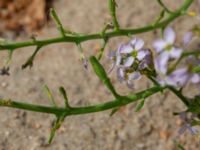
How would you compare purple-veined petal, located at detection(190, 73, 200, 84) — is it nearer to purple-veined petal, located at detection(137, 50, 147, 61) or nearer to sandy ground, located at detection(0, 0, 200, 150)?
purple-veined petal, located at detection(137, 50, 147, 61)

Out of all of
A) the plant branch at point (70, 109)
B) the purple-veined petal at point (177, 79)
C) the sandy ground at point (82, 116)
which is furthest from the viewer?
the sandy ground at point (82, 116)

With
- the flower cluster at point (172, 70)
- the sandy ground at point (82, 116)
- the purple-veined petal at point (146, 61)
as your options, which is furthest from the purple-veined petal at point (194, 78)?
the sandy ground at point (82, 116)

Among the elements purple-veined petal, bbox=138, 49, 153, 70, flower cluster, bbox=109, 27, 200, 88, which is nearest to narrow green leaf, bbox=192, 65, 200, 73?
flower cluster, bbox=109, 27, 200, 88

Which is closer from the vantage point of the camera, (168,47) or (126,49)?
(168,47)

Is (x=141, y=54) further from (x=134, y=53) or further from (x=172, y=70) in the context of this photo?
(x=172, y=70)

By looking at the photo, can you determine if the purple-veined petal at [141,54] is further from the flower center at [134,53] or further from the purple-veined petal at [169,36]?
the purple-veined petal at [169,36]

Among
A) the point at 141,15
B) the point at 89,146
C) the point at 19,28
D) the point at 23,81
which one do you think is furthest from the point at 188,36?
the point at 19,28

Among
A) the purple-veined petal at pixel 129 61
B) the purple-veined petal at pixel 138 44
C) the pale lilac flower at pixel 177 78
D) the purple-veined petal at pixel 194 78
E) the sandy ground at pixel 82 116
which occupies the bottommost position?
the sandy ground at pixel 82 116

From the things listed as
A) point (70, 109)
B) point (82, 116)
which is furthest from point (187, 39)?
point (82, 116)
